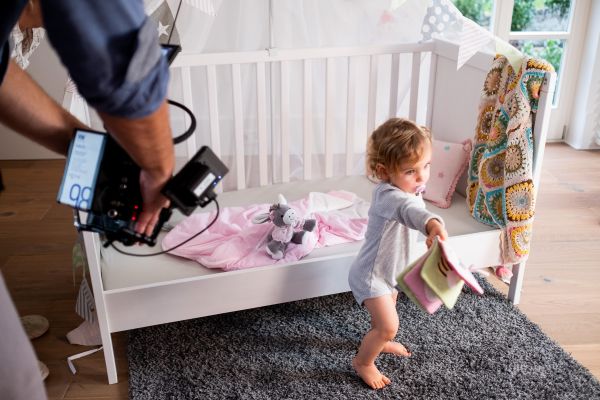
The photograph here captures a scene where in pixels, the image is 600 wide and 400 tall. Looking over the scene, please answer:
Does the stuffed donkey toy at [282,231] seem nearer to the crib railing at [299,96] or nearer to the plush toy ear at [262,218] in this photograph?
the plush toy ear at [262,218]

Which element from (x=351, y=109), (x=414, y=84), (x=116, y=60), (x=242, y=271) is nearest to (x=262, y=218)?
(x=242, y=271)

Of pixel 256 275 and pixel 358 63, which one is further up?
pixel 358 63

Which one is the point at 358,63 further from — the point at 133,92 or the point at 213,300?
the point at 133,92

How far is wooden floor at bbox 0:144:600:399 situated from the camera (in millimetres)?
1662

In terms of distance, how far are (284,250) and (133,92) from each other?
1046mm

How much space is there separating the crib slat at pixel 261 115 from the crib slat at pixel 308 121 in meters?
0.15

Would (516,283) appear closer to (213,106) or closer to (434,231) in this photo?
(434,231)

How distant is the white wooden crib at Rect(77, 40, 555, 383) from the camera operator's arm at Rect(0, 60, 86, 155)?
547mm

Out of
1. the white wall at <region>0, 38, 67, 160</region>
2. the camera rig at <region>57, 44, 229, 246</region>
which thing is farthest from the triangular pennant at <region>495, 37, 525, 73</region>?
the white wall at <region>0, 38, 67, 160</region>

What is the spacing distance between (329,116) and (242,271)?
0.76m

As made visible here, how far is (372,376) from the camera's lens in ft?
5.02

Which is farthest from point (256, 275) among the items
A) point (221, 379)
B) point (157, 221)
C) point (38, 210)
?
point (38, 210)

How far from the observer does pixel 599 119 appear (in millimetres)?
3146

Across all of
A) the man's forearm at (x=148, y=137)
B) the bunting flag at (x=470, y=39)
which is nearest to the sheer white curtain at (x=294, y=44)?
the bunting flag at (x=470, y=39)
